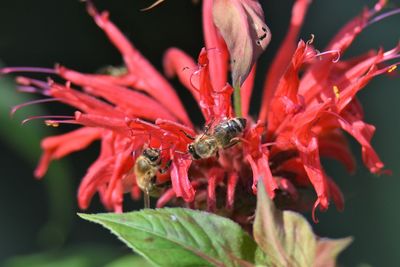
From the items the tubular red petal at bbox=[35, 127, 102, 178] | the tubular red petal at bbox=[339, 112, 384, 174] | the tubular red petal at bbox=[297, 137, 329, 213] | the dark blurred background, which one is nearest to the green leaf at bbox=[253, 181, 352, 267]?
the tubular red petal at bbox=[297, 137, 329, 213]

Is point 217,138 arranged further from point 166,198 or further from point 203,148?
point 166,198

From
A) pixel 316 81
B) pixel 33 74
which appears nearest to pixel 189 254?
pixel 316 81

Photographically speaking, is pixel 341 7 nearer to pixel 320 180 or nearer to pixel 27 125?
pixel 27 125

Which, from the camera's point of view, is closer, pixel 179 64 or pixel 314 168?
pixel 314 168

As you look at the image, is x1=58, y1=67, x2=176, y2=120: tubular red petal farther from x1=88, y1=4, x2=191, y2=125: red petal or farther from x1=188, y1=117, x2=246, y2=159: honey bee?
x1=188, y1=117, x2=246, y2=159: honey bee

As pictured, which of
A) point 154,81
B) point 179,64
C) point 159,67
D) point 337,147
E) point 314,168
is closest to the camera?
point 314,168

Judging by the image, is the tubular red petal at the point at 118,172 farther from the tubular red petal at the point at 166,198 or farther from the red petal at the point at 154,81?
the red petal at the point at 154,81

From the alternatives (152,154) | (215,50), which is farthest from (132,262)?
(215,50)
